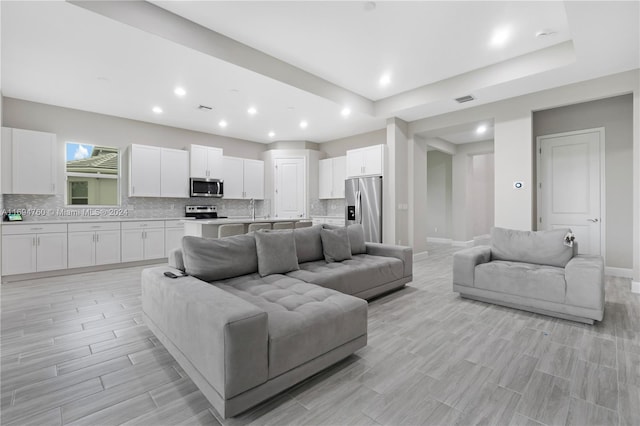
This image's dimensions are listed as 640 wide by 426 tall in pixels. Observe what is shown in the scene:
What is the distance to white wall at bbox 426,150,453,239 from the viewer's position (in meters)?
9.04

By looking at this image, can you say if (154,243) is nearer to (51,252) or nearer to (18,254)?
(51,252)

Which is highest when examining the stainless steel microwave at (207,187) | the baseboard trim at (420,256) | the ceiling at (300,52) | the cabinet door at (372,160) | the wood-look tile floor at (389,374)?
the ceiling at (300,52)

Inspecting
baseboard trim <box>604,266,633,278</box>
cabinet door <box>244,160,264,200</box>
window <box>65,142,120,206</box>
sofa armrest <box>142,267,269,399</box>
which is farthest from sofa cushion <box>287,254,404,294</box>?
window <box>65,142,120,206</box>

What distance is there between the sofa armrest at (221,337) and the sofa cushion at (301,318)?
109 mm

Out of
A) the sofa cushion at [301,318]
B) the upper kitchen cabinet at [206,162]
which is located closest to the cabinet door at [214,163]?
the upper kitchen cabinet at [206,162]

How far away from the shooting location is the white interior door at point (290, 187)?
25.5ft

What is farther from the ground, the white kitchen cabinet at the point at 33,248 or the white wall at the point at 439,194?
the white wall at the point at 439,194

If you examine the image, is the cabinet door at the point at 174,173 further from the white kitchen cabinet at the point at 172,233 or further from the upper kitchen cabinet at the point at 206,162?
the white kitchen cabinet at the point at 172,233

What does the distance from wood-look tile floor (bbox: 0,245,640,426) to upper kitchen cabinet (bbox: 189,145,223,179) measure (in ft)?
12.6

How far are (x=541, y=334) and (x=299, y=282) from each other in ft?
7.32

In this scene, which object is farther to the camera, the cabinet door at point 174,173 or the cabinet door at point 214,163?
the cabinet door at point 214,163

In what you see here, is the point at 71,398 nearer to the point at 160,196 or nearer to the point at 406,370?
the point at 406,370

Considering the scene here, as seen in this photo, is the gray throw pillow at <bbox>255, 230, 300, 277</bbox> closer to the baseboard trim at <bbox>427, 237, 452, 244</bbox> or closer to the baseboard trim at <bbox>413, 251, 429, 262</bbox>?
the baseboard trim at <bbox>413, 251, 429, 262</bbox>

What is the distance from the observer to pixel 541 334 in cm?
262
